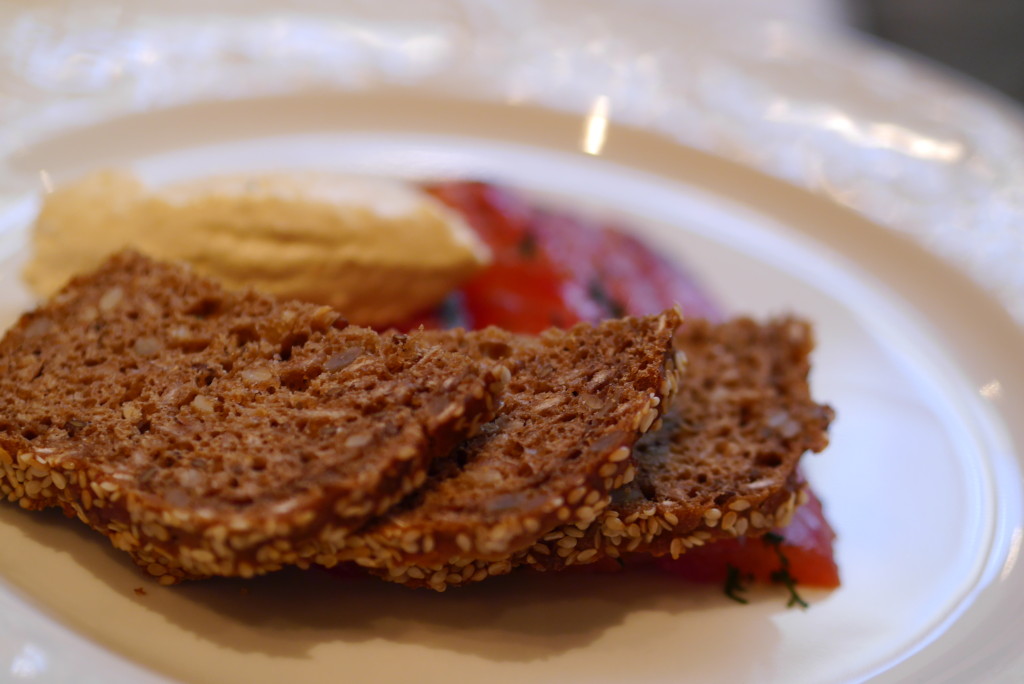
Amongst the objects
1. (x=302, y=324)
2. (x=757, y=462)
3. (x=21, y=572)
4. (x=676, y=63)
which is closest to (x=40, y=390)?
(x=21, y=572)

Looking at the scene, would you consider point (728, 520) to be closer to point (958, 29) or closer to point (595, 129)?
point (595, 129)

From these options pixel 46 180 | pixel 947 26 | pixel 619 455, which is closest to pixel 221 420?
pixel 619 455

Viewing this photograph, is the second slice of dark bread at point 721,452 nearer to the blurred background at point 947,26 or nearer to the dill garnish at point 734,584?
the dill garnish at point 734,584

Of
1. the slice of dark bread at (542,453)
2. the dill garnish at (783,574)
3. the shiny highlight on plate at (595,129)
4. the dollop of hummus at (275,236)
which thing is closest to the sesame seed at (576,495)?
the slice of dark bread at (542,453)

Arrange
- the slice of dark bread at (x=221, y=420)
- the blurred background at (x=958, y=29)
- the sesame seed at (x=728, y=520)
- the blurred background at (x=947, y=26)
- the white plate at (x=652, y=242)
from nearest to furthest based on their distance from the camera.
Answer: the slice of dark bread at (x=221, y=420)
the white plate at (x=652, y=242)
the sesame seed at (x=728, y=520)
the blurred background at (x=947, y=26)
the blurred background at (x=958, y=29)

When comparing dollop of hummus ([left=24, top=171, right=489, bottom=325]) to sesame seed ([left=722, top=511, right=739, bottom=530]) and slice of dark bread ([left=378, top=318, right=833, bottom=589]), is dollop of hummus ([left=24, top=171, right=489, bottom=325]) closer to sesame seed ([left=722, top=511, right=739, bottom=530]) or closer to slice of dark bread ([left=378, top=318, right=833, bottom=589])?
slice of dark bread ([left=378, top=318, right=833, bottom=589])

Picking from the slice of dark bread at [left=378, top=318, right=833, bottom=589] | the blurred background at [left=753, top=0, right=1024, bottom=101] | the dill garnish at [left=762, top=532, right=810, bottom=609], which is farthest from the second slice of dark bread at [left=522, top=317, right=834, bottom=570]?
the blurred background at [left=753, top=0, right=1024, bottom=101]
